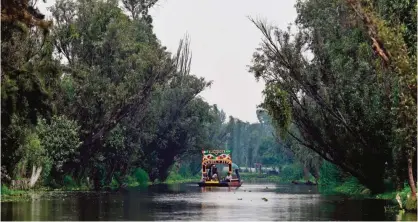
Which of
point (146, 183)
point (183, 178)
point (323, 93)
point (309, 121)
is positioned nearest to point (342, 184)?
point (309, 121)

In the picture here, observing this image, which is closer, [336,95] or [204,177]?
[336,95]

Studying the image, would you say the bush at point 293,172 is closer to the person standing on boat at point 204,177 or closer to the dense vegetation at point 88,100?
the person standing on boat at point 204,177

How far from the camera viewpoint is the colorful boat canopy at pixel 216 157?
84.1 m

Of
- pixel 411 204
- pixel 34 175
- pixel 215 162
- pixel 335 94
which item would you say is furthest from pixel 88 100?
pixel 411 204

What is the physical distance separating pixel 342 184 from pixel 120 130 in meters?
23.2

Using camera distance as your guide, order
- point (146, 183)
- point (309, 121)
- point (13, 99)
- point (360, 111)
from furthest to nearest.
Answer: point (146, 183)
point (309, 121)
point (360, 111)
point (13, 99)

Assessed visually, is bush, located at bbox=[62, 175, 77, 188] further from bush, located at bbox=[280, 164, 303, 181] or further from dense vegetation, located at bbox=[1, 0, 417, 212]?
bush, located at bbox=[280, 164, 303, 181]

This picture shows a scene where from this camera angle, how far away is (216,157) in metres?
84.9

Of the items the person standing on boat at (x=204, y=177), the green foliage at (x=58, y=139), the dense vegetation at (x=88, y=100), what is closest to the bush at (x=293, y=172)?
the person standing on boat at (x=204, y=177)

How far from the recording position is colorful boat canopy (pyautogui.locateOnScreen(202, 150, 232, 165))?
8406 centimetres

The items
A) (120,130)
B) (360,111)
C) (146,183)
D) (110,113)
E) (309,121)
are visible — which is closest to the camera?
(360,111)

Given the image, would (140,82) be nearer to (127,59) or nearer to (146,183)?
(127,59)

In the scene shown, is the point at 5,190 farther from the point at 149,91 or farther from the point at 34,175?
the point at 149,91

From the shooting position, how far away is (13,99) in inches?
1356
